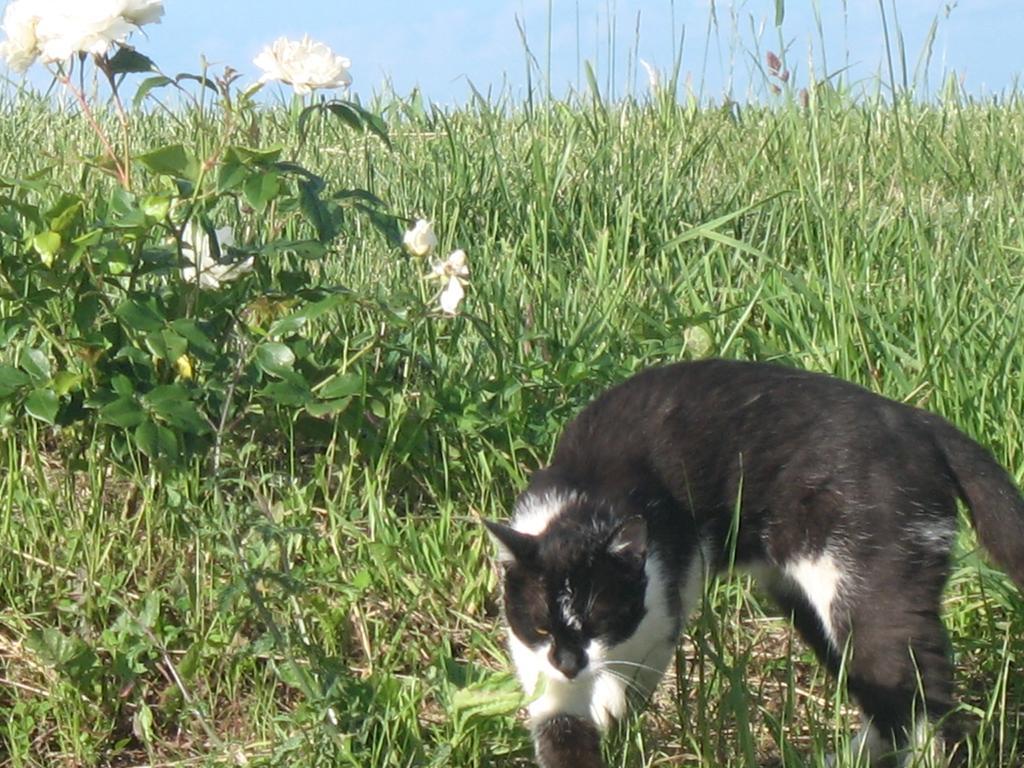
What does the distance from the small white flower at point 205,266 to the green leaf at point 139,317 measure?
0.13 metres

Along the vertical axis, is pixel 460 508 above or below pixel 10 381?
below

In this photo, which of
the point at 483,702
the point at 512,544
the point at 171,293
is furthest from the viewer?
the point at 171,293

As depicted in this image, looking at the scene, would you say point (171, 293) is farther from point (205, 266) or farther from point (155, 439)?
point (155, 439)

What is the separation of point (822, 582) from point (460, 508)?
0.99m

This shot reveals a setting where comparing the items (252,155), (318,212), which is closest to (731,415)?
(318,212)

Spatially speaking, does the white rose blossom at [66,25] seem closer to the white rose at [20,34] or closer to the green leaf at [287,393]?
the white rose at [20,34]

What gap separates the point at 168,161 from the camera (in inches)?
120

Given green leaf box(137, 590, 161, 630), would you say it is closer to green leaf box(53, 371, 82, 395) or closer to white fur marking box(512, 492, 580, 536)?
green leaf box(53, 371, 82, 395)

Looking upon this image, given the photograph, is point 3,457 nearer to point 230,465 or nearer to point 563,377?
point 230,465

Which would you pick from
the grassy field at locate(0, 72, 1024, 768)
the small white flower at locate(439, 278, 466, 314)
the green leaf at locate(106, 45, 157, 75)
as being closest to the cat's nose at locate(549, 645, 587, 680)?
the grassy field at locate(0, 72, 1024, 768)

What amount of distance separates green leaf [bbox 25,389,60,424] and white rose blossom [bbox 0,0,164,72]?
691 mm

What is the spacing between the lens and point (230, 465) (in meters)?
3.36

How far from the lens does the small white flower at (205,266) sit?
316 centimetres

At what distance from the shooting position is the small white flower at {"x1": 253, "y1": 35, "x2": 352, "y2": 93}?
10.1 feet
